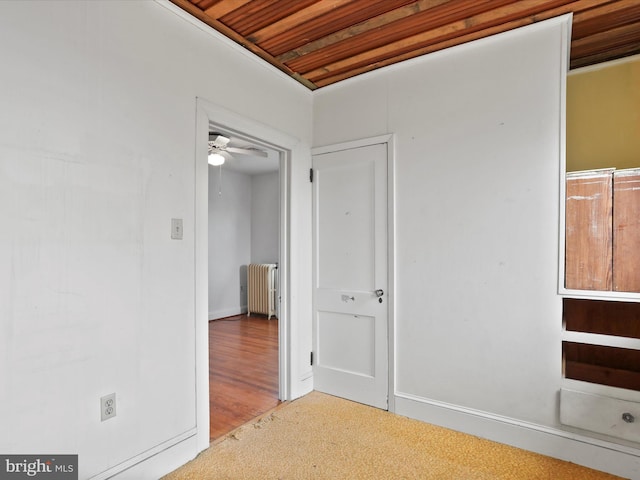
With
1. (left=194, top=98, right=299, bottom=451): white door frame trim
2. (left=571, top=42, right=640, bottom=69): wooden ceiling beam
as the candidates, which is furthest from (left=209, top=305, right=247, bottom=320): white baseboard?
(left=571, top=42, right=640, bottom=69): wooden ceiling beam

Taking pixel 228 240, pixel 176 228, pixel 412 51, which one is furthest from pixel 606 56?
pixel 228 240

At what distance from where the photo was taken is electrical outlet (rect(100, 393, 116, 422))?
165 centimetres

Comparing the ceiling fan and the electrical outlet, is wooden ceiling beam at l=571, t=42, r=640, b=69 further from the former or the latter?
the electrical outlet

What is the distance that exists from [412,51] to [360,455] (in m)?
2.65

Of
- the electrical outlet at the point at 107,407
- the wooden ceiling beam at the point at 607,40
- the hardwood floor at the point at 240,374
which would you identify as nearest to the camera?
the electrical outlet at the point at 107,407

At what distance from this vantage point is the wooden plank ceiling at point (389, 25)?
1.96 m

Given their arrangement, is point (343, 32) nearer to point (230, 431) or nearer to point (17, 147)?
point (17, 147)

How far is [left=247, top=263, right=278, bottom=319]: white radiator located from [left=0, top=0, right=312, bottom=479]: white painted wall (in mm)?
3855

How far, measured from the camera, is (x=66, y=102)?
1534 mm

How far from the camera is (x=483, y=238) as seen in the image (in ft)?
7.47

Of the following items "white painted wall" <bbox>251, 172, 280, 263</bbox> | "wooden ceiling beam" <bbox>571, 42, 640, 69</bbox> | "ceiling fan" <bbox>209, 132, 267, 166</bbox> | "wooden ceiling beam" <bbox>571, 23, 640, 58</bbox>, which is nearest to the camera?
"wooden ceiling beam" <bbox>571, 23, 640, 58</bbox>

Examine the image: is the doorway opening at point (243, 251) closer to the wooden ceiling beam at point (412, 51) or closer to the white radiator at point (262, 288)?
the white radiator at point (262, 288)

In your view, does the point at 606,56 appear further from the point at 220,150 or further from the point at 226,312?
the point at 226,312

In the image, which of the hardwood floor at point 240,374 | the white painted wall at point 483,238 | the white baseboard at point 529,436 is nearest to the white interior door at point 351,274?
the white painted wall at point 483,238
